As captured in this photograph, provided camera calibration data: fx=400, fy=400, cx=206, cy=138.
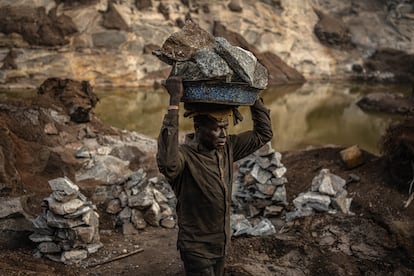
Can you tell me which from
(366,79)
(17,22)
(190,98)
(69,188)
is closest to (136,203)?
(69,188)

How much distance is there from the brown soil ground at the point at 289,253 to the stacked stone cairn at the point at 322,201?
1.80ft

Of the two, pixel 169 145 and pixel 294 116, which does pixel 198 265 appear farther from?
pixel 294 116

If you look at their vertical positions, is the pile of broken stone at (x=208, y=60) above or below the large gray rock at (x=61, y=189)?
above

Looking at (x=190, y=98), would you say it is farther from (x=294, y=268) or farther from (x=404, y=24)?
(x=404, y=24)

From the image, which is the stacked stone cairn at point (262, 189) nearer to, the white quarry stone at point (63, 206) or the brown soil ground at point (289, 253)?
the brown soil ground at point (289, 253)

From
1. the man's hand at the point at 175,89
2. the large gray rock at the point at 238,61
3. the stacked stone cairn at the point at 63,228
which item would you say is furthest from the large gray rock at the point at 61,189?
A: the large gray rock at the point at 238,61

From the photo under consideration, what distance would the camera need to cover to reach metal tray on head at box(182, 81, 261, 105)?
7.58 feet

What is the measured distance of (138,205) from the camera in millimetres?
5230

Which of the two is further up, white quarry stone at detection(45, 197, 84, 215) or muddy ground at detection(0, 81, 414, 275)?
white quarry stone at detection(45, 197, 84, 215)

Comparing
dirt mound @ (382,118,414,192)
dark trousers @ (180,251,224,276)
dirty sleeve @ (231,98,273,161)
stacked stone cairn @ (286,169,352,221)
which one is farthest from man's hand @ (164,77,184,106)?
dirt mound @ (382,118,414,192)

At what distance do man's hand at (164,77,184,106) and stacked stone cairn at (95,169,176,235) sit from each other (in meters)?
3.19

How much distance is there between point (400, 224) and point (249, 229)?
68.5 inches

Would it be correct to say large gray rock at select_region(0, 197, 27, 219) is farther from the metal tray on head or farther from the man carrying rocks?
the metal tray on head

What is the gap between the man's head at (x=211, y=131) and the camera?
2473mm
